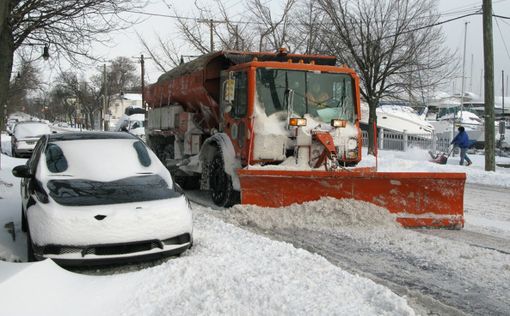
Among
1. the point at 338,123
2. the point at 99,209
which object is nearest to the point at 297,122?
the point at 338,123

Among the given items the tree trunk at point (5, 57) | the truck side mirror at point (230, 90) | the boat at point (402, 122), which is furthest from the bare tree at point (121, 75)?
the truck side mirror at point (230, 90)

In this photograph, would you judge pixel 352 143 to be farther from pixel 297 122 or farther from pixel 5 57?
pixel 5 57

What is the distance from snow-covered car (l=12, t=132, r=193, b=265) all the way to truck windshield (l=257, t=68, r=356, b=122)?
2.84 m

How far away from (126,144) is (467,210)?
646 centimetres

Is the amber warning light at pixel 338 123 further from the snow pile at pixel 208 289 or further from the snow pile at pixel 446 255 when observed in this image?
the snow pile at pixel 208 289

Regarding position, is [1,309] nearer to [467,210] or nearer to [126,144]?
[126,144]

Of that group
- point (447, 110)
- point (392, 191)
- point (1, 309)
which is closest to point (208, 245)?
point (1, 309)

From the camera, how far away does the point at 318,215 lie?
309 inches

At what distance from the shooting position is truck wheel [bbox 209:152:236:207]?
9.09 meters

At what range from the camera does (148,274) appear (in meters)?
5.00

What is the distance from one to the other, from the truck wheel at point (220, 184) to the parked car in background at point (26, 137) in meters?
17.1

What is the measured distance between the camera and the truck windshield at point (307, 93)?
8.84 meters

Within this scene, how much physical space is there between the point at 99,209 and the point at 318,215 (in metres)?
3.59

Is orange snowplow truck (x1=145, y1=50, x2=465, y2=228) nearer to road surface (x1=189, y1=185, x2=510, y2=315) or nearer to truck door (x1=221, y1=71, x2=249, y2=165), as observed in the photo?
truck door (x1=221, y1=71, x2=249, y2=165)
